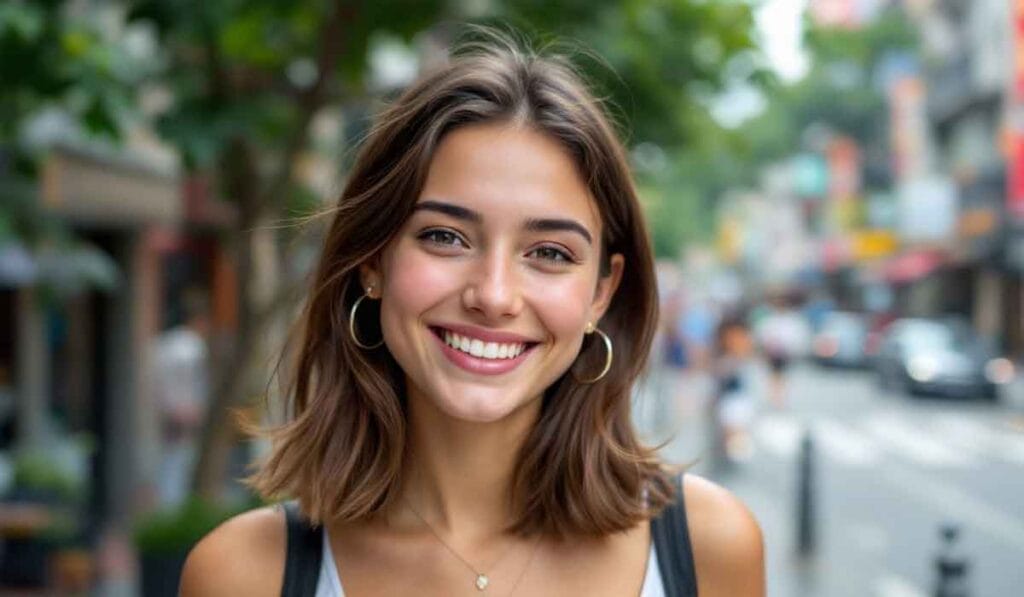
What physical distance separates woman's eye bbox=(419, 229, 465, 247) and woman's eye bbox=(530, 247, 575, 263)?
0.13 meters

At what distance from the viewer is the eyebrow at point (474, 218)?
214 centimetres

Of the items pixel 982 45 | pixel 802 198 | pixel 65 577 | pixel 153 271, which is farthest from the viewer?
pixel 802 198

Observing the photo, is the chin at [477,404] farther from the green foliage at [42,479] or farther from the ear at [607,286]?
the green foliage at [42,479]

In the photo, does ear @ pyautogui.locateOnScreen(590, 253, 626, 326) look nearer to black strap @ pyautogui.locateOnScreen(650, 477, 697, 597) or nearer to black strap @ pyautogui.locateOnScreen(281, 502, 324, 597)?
black strap @ pyautogui.locateOnScreen(650, 477, 697, 597)

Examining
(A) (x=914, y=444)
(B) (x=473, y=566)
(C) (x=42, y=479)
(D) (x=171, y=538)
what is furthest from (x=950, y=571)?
(A) (x=914, y=444)

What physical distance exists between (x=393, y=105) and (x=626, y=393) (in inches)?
26.2

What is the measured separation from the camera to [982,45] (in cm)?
3919

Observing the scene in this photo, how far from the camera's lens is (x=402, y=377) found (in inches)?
94.7

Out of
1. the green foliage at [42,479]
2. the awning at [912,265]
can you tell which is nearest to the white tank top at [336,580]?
the green foliage at [42,479]

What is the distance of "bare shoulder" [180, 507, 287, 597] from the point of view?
2.20 m

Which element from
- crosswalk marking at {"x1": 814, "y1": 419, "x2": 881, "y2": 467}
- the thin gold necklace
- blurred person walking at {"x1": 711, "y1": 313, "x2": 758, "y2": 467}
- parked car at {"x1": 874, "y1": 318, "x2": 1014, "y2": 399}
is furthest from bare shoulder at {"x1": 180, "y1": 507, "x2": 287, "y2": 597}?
parked car at {"x1": 874, "y1": 318, "x2": 1014, "y2": 399}

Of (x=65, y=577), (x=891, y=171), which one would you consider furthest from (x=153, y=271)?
(x=891, y=171)

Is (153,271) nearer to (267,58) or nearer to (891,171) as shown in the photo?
(267,58)

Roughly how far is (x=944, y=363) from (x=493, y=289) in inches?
1030
